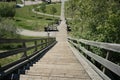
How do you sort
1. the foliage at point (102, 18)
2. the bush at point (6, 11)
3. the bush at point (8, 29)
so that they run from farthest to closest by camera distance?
the bush at point (6, 11), the bush at point (8, 29), the foliage at point (102, 18)

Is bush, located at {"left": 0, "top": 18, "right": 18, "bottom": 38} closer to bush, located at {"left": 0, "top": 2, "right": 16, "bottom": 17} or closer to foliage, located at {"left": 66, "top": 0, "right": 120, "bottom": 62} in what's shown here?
bush, located at {"left": 0, "top": 2, "right": 16, "bottom": 17}

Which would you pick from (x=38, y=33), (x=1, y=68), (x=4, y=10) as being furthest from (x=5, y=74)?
(x=4, y=10)

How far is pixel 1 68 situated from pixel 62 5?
116 metres

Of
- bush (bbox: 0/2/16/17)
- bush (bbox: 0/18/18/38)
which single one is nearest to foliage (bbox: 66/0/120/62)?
bush (bbox: 0/18/18/38)

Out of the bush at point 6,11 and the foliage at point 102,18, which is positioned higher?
the bush at point 6,11

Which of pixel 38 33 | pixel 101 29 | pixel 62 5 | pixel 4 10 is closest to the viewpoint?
pixel 101 29

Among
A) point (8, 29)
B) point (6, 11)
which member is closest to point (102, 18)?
point (8, 29)

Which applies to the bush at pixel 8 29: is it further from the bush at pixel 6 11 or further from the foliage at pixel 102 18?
the foliage at pixel 102 18

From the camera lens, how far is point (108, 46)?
5.21m

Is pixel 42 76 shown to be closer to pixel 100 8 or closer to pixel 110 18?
pixel 110 18

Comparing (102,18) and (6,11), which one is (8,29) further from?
(102,18)

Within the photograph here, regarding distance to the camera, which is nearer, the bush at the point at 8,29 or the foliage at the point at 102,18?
the foliage at the point at 102,18

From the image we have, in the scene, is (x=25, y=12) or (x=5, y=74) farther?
(x=25, y=12)

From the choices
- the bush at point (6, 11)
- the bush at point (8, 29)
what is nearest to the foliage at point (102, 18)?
the bush at point (8, 29)
